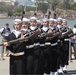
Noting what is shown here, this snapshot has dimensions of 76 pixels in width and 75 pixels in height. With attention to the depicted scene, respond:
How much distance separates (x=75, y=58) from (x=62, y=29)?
375 cm

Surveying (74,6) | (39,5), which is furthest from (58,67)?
(74,6)

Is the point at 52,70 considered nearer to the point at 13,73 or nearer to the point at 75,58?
the point at 13,73

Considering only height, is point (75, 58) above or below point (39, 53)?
below

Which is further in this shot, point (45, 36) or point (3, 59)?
point (3, 59)

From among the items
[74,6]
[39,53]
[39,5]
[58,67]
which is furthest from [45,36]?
[74,6]

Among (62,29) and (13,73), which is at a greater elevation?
(62,29)

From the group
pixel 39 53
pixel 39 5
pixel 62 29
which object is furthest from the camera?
pixel 39 5

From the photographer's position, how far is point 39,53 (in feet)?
28.3

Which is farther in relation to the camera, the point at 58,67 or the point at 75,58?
the point at 75,58

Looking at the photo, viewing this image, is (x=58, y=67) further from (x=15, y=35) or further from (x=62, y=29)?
(x=15, y=35)

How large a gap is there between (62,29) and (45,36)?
188cm

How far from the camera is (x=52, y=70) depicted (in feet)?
32.0

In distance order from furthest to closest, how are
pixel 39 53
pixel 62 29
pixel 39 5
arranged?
pixel 39 5 → pixel 62 29 → pixel 39 53

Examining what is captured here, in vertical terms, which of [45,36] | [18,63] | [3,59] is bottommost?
[3,59]
